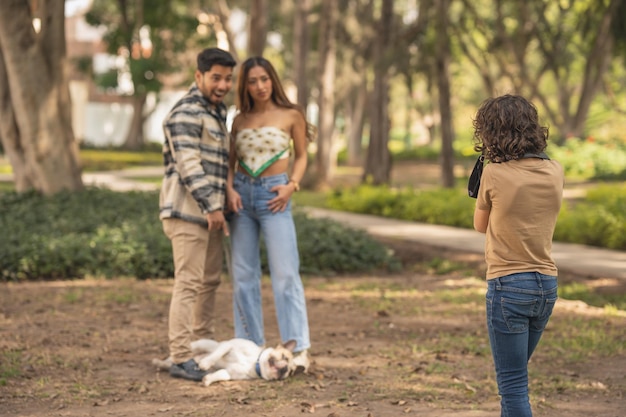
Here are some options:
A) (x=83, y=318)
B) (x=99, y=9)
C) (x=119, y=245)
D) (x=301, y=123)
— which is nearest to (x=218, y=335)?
(x=83, y=318)

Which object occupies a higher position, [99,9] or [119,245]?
[99,9]

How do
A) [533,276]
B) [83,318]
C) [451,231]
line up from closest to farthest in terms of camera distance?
[533,276] → [83,318] → [451,231]

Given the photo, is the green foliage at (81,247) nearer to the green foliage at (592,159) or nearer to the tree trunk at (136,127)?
the green foliage at (592,159)

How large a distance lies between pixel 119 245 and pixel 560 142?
23258 millimetres

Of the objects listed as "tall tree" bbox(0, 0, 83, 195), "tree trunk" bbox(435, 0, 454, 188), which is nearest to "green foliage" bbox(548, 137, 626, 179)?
"tree trunk" bbox(435, 0, 454, 188)

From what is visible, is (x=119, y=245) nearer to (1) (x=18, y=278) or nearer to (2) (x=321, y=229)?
(1) (x=18, y=278)

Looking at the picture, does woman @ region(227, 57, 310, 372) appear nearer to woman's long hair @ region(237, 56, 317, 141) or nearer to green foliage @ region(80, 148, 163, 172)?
woman's long hair @ region(237, 56, 317, 141)

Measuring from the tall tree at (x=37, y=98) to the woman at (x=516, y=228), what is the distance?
1114cm

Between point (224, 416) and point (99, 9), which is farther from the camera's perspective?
point (99, 9)

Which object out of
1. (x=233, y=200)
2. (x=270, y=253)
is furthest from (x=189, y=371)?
(x=233, y=200)

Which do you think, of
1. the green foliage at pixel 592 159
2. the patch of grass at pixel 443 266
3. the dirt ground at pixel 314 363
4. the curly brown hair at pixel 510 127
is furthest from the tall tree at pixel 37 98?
the green foliage at pixel 592 159

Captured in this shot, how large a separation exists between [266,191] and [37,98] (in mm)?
8955

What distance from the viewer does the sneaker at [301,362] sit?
6508mm

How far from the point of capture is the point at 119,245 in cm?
1104
